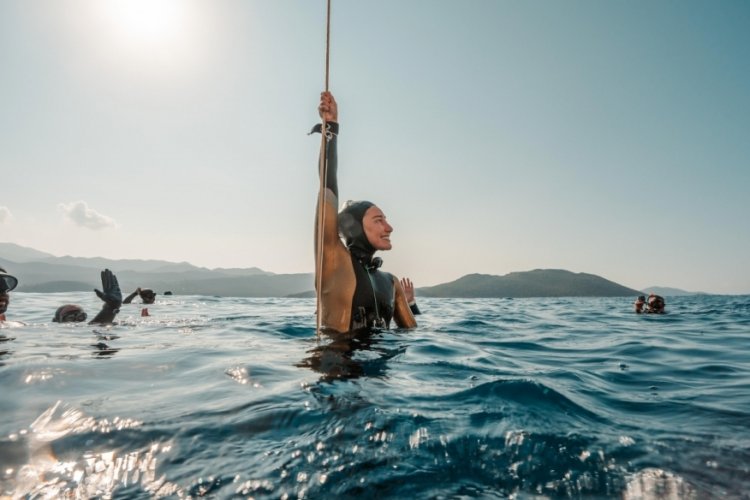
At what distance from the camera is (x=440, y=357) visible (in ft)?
15.6

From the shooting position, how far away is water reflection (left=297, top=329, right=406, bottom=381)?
141 inches

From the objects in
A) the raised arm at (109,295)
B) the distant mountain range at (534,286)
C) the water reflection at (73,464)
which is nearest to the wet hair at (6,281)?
the raised arm at (109,295)

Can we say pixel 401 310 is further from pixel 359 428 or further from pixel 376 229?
pixel 359 428

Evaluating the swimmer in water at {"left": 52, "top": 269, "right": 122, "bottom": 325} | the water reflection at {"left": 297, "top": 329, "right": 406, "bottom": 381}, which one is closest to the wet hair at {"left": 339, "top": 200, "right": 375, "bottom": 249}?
the water reflection at {"left": 297, "top": 329, "right": 406, "bottom": 381}

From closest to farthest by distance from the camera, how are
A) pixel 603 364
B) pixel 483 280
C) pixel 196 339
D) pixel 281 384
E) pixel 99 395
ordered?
pixel 99 395 → pixel 281 384 → pixel 603 364 → pixel 196 339 → pixel 483 280

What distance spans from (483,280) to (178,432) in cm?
17477

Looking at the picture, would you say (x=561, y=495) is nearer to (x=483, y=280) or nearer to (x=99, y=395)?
(x=99, y=395)

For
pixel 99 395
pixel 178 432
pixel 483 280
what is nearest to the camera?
pixel 178 432

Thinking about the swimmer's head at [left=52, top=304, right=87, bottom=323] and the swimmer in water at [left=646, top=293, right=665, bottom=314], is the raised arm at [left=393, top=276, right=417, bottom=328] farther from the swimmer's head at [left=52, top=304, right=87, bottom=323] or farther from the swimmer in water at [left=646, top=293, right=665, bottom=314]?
the swimmer in water at [left=646, top=293, right=665, bottom=314]

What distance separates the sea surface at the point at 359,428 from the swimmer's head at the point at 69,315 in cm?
483

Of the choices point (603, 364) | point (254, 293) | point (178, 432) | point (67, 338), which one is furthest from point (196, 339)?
point (254, 293)

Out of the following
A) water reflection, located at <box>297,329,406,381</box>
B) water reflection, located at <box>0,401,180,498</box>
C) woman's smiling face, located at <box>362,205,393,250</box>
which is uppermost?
woman's smiling face, located at <box>362,205,393,250</box>

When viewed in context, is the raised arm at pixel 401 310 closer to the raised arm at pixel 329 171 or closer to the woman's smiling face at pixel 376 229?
the woman's smiling face at pixel 376 229

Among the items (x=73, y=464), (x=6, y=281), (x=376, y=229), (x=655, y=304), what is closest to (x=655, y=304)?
(x=655, y=304)
